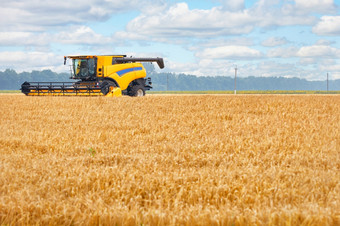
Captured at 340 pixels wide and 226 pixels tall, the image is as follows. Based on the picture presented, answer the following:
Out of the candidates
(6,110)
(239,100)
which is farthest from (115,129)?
(239,100)

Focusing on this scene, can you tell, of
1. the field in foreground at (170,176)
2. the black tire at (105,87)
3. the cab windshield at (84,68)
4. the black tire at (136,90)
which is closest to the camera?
the field in foreground at (170,176)

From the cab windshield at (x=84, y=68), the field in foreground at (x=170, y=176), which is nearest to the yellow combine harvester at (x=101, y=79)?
the cab windshield at (x=84, y=68)

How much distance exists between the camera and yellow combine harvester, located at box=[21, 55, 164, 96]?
27.2 m

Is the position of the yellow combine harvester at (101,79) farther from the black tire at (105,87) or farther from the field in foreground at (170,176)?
the field in foreground at (170,176)

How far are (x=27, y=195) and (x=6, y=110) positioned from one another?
14045 millimetres

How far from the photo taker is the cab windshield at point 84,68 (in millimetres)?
29034

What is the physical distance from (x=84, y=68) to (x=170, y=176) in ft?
82.0

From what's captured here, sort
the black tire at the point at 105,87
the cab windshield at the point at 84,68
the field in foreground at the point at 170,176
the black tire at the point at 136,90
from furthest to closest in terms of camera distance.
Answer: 1. the black tire at the point at 136,90
2. the cab windshield at the point at 84,68
3. the black tire at the point at 105,87
4. the field in foreground at the point at 170,176

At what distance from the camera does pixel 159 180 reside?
5.38 metres

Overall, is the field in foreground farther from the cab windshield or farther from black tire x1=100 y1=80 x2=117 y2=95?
the cab windshield

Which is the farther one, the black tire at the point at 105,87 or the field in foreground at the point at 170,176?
Result: the black tire at the point at 105,87

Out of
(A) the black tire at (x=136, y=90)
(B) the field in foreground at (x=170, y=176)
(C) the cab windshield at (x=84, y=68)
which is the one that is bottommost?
(B) the field in foreground at (x=170, y=176)

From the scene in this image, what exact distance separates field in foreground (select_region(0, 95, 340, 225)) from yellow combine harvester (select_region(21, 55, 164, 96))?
1500 cm

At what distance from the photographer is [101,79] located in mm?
28297
